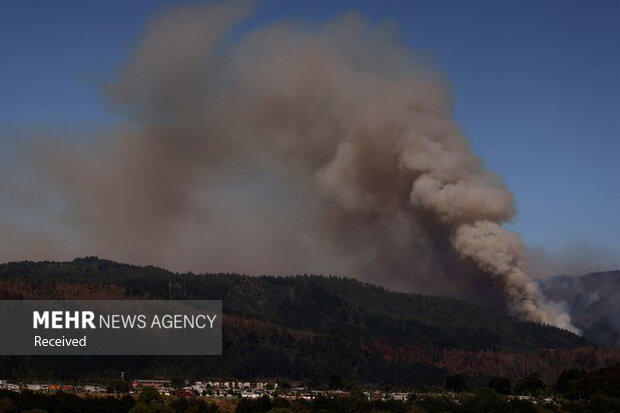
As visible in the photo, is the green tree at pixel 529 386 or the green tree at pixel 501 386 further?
the green tree at pixel 501 386

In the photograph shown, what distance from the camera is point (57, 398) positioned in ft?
453

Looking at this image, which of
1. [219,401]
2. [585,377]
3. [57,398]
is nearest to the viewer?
[57,398]

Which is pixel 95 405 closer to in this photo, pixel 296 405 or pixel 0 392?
pixel 0 392

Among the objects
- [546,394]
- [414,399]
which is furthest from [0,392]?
[546,394]

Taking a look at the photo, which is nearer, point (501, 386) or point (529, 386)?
point (529, 386)

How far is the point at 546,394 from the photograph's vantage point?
→ 182 metres

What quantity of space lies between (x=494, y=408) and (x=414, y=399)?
61.3ft

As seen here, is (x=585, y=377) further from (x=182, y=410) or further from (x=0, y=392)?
(x=0, y=392)

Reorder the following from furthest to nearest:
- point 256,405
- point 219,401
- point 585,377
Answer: point 585,377 → point 219,401 → point 256,405

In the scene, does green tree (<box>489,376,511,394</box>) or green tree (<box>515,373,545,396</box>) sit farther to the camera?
green tree (<box>489,376,511,394</box>)

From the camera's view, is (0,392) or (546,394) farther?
(546,394)

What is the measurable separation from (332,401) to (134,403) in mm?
27962

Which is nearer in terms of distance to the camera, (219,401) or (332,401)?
(332,401)

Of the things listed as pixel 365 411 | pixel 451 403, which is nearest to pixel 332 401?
pixel 365 411
